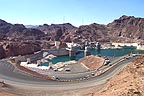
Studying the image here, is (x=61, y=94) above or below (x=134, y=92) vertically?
below

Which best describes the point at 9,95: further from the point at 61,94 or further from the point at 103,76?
the point at 103,76

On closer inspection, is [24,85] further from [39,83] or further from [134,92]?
[134,92]

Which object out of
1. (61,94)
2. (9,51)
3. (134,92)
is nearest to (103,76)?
(61,94)

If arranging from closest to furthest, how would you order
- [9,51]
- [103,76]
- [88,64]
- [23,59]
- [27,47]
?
[103,76] < [88,64] < [23,59] < [9,51] < [27,47]

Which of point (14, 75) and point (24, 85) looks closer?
point (24, 85)

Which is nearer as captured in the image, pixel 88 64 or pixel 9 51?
pixel 88 64

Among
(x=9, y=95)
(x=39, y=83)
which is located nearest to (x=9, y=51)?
(x=39, y=83)

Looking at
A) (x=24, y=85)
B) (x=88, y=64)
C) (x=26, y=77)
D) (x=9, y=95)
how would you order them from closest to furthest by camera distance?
1. (x=9, y=95)
2. (x=24, y=85)
3. (x=26, y=77)
4. (x=88, y=64)

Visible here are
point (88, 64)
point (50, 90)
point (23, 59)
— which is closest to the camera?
point (50, 90)

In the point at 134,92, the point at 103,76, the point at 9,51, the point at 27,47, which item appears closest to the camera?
the point at 134,92
